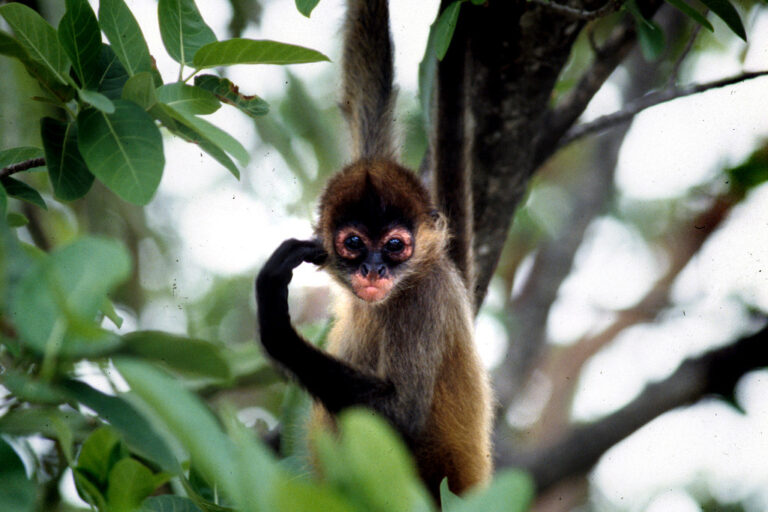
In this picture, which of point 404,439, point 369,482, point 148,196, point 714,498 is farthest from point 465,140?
point 714,498

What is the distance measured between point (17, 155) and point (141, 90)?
2.15 ft

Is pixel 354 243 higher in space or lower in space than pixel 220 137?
lower

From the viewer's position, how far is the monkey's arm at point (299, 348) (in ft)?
10.8

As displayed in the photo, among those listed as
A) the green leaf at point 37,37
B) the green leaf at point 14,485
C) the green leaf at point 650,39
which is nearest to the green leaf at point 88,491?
the green leaf at point 14,485

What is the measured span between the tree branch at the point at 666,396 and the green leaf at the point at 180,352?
496cm

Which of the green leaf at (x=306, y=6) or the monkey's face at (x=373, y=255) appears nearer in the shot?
the green leaf at (x=306, y=6)

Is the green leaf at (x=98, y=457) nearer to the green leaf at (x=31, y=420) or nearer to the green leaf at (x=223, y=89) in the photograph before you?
the green leaf at (x=31, y=420)

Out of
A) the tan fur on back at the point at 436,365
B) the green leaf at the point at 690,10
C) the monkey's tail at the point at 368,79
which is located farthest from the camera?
the monkey's tail at the point at 368,79

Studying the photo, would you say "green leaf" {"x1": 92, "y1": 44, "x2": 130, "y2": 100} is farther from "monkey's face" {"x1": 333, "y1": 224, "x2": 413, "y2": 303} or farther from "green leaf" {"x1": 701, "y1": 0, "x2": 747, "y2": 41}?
"green leaf" {"x1": 701, "y1": 0, "x2": 747, "y2": 41}

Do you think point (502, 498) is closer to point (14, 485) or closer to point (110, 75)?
point (14, 485)

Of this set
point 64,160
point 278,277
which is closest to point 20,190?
point 64,160

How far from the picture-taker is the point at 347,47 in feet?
13.3

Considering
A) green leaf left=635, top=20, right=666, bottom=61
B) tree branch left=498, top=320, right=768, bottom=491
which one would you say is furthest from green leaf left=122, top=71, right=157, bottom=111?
tree branch left=498, top=320, right=768, bottom=491

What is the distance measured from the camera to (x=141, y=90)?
Result: 1909 millimetres
